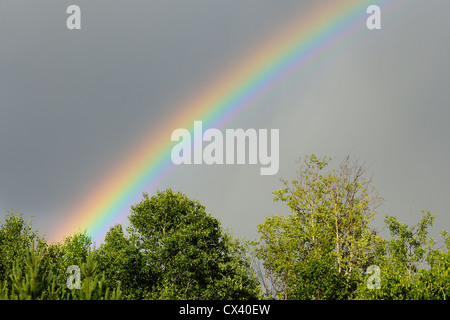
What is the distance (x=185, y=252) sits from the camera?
47125 millimetres

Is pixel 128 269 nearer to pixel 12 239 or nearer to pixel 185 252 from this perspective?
pixel 185 252

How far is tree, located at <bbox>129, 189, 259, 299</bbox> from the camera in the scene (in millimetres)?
46594

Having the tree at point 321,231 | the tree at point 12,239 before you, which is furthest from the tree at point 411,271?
the tree at point 12,239

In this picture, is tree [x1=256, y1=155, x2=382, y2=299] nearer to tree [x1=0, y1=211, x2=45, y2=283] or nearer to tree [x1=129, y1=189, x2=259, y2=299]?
tree [x1=129, y1=189, x2=259, y2=299]

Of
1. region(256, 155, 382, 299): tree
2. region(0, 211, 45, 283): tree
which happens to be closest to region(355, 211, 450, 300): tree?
region(256, 155, 382, 299): tree

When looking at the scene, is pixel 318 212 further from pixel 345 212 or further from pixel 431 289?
pixel 431 289

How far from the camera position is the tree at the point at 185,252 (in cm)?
4659

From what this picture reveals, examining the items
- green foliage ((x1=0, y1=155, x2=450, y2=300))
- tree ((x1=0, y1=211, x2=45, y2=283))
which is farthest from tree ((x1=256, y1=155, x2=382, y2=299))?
tree ((x1=0, y1=211, x2=45, y2=283))

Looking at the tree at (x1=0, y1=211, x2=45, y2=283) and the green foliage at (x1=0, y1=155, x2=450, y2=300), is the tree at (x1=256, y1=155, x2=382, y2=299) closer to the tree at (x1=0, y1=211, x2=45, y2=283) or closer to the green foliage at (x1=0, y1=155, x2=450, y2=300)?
the green foliage at (x1=0, y1=155, x2=450, y2=300)

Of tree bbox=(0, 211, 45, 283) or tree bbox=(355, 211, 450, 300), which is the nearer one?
tree bbox=(355, 211, 450, 300)

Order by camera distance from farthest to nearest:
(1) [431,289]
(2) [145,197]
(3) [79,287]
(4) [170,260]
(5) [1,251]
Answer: (5) [1,251] < (2) [145,197] < (4) [170,260] < (1) [431,289] < (3) [79,287]
